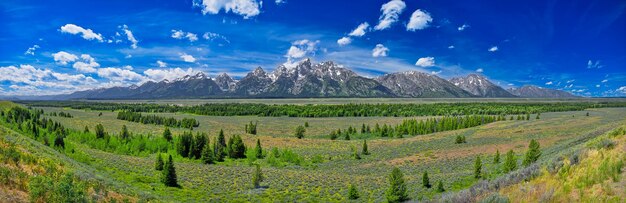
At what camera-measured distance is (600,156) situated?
12641 millimetres

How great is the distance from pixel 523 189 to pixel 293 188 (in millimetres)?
27027

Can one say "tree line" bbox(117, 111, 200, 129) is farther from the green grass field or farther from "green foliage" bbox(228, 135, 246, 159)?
the green grass field

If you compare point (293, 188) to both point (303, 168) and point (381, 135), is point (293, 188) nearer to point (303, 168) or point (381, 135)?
point (303, 168)

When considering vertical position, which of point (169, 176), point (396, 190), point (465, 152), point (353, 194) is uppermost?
point (465, 152)

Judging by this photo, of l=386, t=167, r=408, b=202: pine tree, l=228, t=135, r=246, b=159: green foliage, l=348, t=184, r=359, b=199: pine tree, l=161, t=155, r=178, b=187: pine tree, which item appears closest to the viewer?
l=386, t=167, r=408, b=202: pine tree

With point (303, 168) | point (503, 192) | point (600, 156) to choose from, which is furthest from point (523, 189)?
point (303, 168)

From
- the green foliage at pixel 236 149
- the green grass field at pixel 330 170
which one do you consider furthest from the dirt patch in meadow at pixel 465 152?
the green foliage at pixel 236 149

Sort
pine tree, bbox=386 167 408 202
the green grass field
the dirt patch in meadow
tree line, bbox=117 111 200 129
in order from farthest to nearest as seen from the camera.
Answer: tree line, bbox=117 111 200 129
the dirt patch in meadow
the green grass field
pine tree, bbox=386 167 408 202

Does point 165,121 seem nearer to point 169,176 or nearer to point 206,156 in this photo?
point 206,156

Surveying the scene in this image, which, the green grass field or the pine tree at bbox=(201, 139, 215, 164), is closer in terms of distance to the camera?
the green grass field

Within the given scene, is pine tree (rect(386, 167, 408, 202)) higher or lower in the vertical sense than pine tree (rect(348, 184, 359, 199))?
higher

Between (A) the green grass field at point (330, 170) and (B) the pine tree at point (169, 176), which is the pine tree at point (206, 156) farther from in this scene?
(B) the pine tree at point (169, 176)

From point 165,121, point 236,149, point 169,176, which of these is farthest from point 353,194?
point 165,121

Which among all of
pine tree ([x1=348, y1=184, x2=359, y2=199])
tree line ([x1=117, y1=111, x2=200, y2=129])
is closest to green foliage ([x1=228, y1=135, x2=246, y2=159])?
pine tree ([x1=348, y1=184, x2=359, y2=199])
